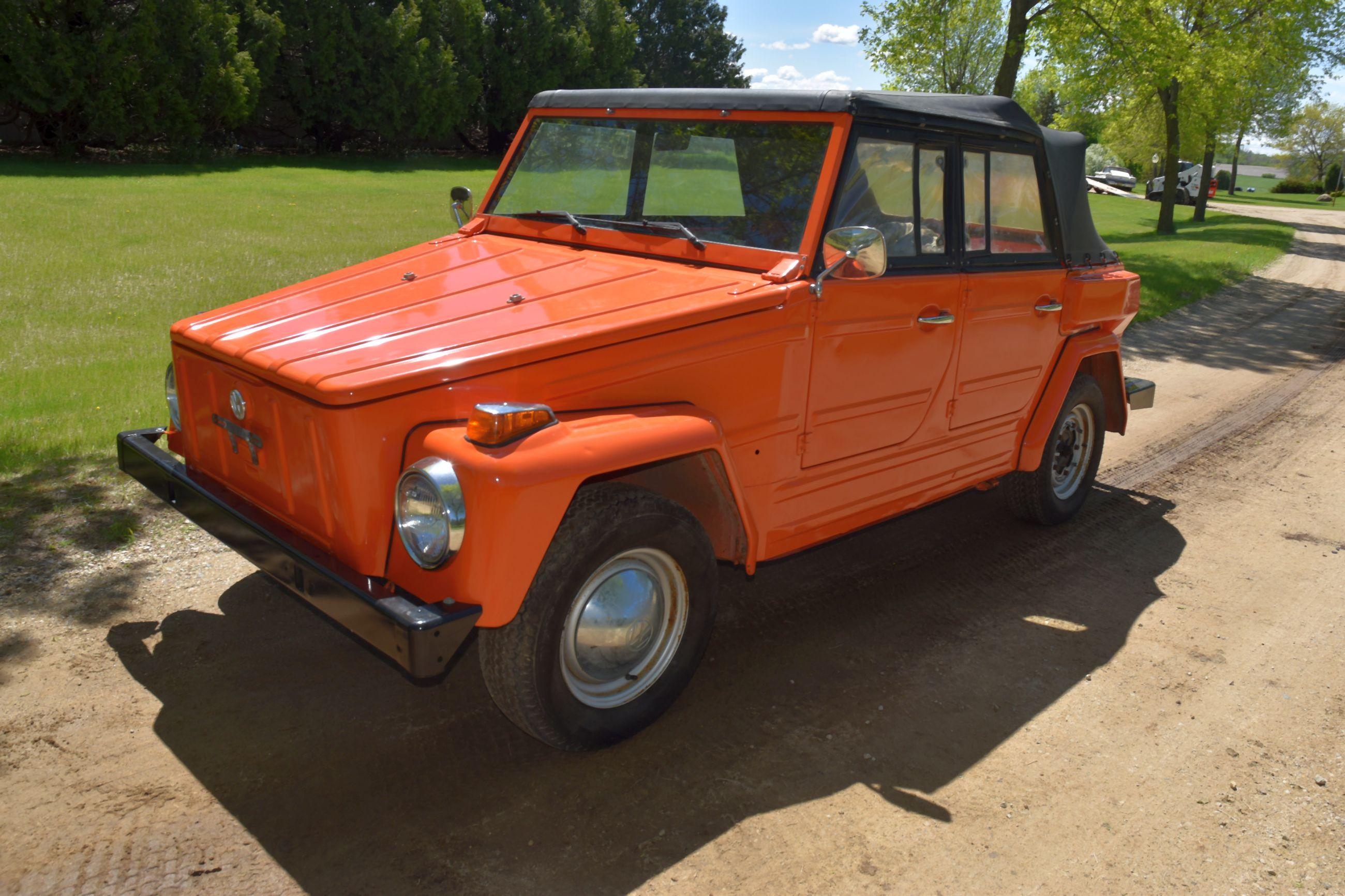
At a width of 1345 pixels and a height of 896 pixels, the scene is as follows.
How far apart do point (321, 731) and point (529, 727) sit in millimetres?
771

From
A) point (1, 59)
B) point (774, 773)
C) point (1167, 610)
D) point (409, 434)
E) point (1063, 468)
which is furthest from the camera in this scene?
point (1, 59)

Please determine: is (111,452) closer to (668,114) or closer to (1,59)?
(668,114)

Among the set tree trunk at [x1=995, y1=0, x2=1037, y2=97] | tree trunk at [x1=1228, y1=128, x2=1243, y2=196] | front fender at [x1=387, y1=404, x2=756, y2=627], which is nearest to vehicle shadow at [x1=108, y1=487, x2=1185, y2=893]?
front fender at [x1=387, y1=404, x2=756, y2=627]

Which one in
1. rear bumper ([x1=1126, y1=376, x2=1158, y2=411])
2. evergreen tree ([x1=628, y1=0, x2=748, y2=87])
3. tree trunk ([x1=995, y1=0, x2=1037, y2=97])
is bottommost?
rear bumper ([x1=1126, y1=376, x2=1158, y2=411])

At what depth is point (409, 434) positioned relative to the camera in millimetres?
2971

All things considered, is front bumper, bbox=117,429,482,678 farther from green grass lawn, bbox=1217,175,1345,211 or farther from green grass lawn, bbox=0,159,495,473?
green grass lawn, bbox=1217,175,1345,211

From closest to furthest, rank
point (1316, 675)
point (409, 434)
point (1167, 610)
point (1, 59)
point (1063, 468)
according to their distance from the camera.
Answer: point (409, 434) < point (1316, 675) < point (1167, 610) < point (1063, 468) < point (1, 59)

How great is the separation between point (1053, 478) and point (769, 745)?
279 cm

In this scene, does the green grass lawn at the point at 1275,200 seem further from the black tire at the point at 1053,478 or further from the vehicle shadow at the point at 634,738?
the vehicle shadow at the point at 634,738

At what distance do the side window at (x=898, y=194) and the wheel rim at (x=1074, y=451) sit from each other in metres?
1.82

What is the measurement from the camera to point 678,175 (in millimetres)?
4113

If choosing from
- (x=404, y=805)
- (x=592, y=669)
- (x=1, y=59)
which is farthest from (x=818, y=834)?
(x=1, y=59)

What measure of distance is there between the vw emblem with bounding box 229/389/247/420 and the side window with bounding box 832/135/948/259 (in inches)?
84.5

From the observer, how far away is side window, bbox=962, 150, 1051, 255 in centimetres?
437
